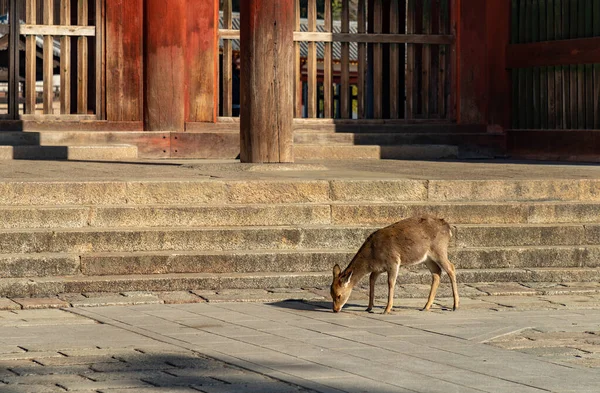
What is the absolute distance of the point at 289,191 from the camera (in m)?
10.5

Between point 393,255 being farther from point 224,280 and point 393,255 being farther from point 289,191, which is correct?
point 289,191

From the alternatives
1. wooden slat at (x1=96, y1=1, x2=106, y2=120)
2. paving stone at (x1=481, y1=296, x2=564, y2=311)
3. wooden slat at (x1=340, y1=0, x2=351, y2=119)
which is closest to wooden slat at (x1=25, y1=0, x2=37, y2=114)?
wooden slat at (x1=96, y1=1, x2=106, y2=120)

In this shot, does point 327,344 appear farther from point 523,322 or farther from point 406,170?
point 406,170

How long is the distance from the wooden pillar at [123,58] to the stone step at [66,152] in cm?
125

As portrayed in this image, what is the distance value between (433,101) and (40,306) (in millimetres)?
10201

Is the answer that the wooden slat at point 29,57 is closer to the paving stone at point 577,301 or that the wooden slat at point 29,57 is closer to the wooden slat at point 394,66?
the wooden slat at point 394,66

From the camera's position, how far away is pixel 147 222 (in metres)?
9.92

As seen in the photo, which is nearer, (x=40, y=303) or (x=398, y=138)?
(x=40, y=303)

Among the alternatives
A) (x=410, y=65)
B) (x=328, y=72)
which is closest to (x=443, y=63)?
(x=410, y=65)

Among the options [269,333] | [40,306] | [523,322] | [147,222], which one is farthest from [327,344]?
[147,222]

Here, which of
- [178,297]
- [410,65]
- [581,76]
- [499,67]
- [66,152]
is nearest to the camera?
[178,297]

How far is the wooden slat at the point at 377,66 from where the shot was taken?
1714 cm

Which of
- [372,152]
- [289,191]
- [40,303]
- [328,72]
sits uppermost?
[328,72]

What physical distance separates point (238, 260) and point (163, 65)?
271 inches
